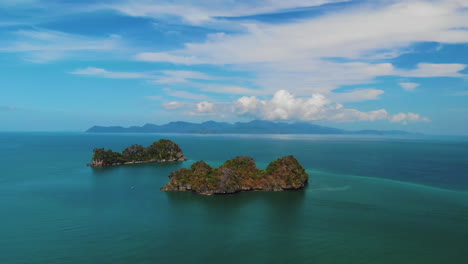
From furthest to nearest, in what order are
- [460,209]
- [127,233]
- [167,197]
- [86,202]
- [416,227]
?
[167,197]
[86,202]
[460,209]
[416,227]
[127,233]

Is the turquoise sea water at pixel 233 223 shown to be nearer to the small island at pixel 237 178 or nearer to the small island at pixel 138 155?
the small island at pixel 237 178

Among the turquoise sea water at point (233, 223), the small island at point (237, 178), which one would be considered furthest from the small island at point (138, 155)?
the small island at point (237, 178)

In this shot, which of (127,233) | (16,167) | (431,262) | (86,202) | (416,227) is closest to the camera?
(431,262)

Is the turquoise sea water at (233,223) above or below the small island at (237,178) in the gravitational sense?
below

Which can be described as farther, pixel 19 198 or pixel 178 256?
pixel 19 198

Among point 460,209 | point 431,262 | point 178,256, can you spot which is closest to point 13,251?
point 178,256

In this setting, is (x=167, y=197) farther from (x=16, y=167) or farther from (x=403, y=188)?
(x=16, y=167)

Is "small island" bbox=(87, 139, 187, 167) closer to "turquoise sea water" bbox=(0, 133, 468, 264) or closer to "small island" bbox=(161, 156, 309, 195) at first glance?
"turquoise sea water" bbox=(0, 133, 468, 264)
